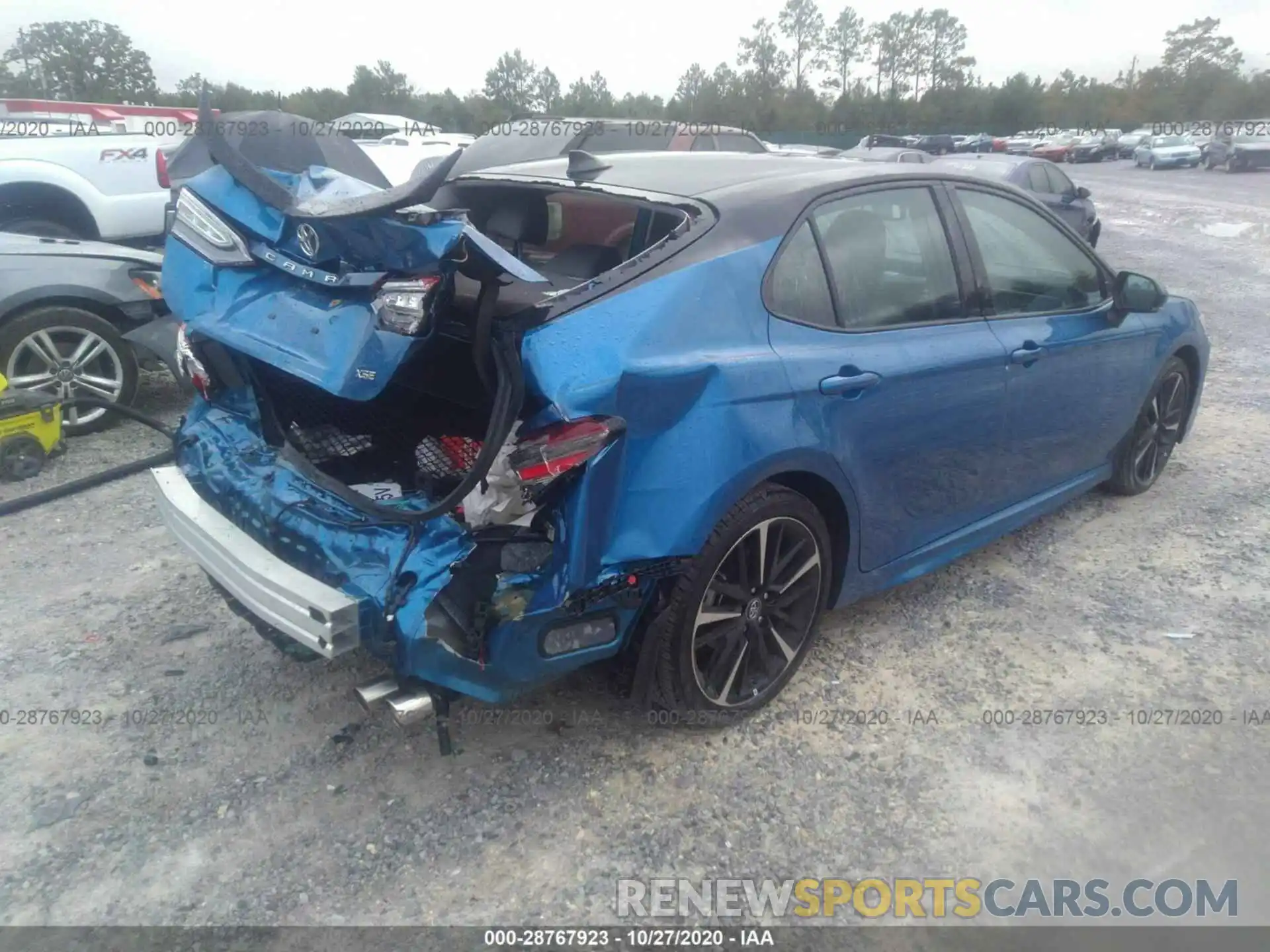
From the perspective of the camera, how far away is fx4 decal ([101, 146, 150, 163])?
7.94 m

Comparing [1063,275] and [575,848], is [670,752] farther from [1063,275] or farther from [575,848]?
[1063,275]

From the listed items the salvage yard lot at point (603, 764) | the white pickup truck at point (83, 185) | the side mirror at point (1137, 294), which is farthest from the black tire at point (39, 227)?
the side mirror at point (1137, 294)

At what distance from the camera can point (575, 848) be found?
8.33ft

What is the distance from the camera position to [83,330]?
17.5 feet

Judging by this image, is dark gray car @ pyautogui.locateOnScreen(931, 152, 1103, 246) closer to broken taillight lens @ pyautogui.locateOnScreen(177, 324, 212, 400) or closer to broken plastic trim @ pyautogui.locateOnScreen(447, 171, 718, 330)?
broken plastic trim @ pyautogui.locateOnScreen(447, 171, 718, 330)

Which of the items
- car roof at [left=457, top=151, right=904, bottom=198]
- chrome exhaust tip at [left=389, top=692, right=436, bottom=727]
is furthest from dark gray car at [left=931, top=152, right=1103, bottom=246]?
chrome exhaust tip at [left=389, top=692, right=436, bottom=727]

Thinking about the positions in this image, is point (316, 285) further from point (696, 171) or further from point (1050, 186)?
point (1050, 186)

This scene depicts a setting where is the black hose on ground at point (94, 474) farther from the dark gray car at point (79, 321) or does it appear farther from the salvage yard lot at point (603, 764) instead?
the salvage yard lot at point (603, 764)

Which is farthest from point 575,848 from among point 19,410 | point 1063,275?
point 19,410

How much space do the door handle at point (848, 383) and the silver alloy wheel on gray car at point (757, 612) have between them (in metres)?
0.41

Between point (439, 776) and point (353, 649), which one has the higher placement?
point (353, 649)

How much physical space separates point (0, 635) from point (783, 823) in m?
2.86

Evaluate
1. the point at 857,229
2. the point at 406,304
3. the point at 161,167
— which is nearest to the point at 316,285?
the point at 406,304

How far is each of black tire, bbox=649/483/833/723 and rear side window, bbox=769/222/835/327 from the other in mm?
527
